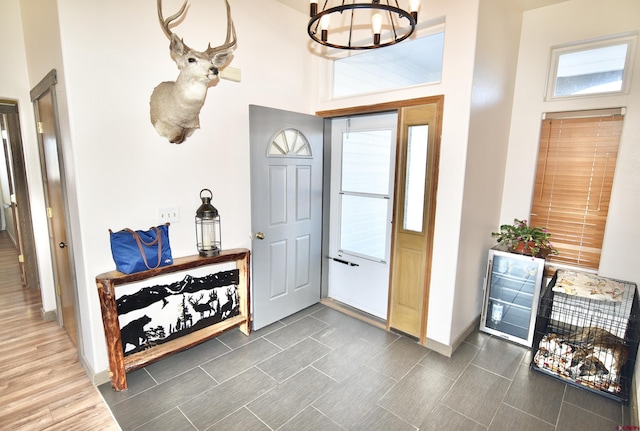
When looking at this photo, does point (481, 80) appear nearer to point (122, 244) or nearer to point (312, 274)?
point (312, 274)

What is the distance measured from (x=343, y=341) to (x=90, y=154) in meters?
2.52

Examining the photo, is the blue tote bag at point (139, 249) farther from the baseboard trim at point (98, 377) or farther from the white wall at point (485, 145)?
the white wall at point (485, 145)

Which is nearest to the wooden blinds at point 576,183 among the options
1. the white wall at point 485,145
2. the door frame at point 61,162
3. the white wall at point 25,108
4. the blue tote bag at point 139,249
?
the white wall at point 485,145

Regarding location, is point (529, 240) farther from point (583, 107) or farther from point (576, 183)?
point (583, 107)

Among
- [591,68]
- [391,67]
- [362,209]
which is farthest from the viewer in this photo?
[362,209]

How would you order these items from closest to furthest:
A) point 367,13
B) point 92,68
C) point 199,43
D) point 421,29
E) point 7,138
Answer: point 92,68
point 199,43
point 421,29
point 367,13
point 7,138

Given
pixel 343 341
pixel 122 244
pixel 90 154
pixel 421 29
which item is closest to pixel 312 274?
pixel 343 341

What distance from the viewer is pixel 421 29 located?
271cm

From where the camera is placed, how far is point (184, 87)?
219 centimetres

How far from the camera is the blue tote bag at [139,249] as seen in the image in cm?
216

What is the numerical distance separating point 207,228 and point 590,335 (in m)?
3.31

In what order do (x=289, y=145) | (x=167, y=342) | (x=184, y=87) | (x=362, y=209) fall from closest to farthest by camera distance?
(x=184, y=87)
(x=167, y=342)
(x=289, y=145)
(x=362, y=209)

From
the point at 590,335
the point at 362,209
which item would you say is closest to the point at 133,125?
the point at 362,209

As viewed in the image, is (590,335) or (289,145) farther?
(289,145)
